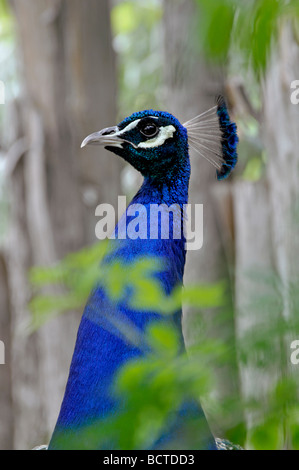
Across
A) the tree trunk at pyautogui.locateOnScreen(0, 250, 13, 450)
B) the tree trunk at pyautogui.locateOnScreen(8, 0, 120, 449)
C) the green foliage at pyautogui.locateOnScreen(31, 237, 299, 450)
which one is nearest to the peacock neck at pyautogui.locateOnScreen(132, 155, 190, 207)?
the green foliage at pyautogui.locateOnScreen(31, 237, 299, 450)

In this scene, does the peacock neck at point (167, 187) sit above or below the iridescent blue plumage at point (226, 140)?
below

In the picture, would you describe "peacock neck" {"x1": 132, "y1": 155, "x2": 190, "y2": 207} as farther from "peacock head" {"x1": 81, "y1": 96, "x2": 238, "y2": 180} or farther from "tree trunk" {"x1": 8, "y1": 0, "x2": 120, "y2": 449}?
"tree trunk" {"x1": 8, "y1": 0, "x2": 120, "y2": 449}

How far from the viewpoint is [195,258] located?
2504 mm

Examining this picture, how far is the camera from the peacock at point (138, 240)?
0.94m

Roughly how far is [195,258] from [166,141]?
1.47 metres

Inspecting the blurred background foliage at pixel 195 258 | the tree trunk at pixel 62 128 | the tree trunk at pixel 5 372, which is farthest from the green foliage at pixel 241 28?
the tree trunk at pixel 5 372

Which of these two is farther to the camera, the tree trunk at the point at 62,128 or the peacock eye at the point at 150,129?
the tree trunk at the point at 62,128

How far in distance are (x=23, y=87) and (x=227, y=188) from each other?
104 cm

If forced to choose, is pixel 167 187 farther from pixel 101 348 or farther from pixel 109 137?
pixel 101 348

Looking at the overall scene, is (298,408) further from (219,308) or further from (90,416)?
(90,416)

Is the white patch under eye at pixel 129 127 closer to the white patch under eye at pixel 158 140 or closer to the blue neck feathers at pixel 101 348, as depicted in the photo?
the white patch under eye at pixel 158 140

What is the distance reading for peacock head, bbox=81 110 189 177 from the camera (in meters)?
1.04
